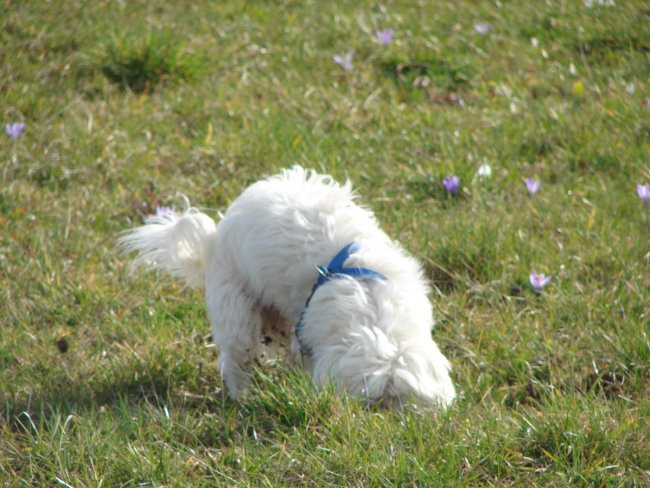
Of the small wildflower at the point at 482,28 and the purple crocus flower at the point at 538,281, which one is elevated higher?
the small wildflower at the point at 482,28

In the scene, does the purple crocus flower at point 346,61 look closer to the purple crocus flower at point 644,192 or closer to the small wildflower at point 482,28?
the small wildflower at point 482,28

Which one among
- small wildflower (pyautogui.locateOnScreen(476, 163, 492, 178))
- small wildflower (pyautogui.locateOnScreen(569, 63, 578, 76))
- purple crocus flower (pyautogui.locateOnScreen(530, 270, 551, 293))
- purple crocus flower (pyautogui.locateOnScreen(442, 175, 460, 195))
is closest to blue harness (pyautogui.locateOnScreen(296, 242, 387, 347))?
purple crocus flower (pyautogui.locateOnScreen(530, 270, 551, 293))

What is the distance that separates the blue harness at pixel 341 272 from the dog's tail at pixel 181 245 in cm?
72

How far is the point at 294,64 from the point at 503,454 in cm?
425

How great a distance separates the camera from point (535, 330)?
3.75m

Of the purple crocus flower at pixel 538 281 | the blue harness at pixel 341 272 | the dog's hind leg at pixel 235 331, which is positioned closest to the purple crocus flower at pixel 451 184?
the purple crocus flower at pixel 538 281

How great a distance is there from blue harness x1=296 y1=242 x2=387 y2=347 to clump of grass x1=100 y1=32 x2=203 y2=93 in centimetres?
313

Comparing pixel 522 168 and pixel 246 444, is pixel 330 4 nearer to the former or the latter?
pixel 522 168

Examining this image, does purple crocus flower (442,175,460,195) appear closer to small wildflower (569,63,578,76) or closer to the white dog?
the white dog

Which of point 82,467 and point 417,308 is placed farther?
point 417,308

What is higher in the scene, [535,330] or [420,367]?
[420,367]

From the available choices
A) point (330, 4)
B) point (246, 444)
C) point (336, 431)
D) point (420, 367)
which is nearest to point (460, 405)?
point (420, 367)

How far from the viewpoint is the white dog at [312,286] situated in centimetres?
291

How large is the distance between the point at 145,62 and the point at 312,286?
10.4ft
